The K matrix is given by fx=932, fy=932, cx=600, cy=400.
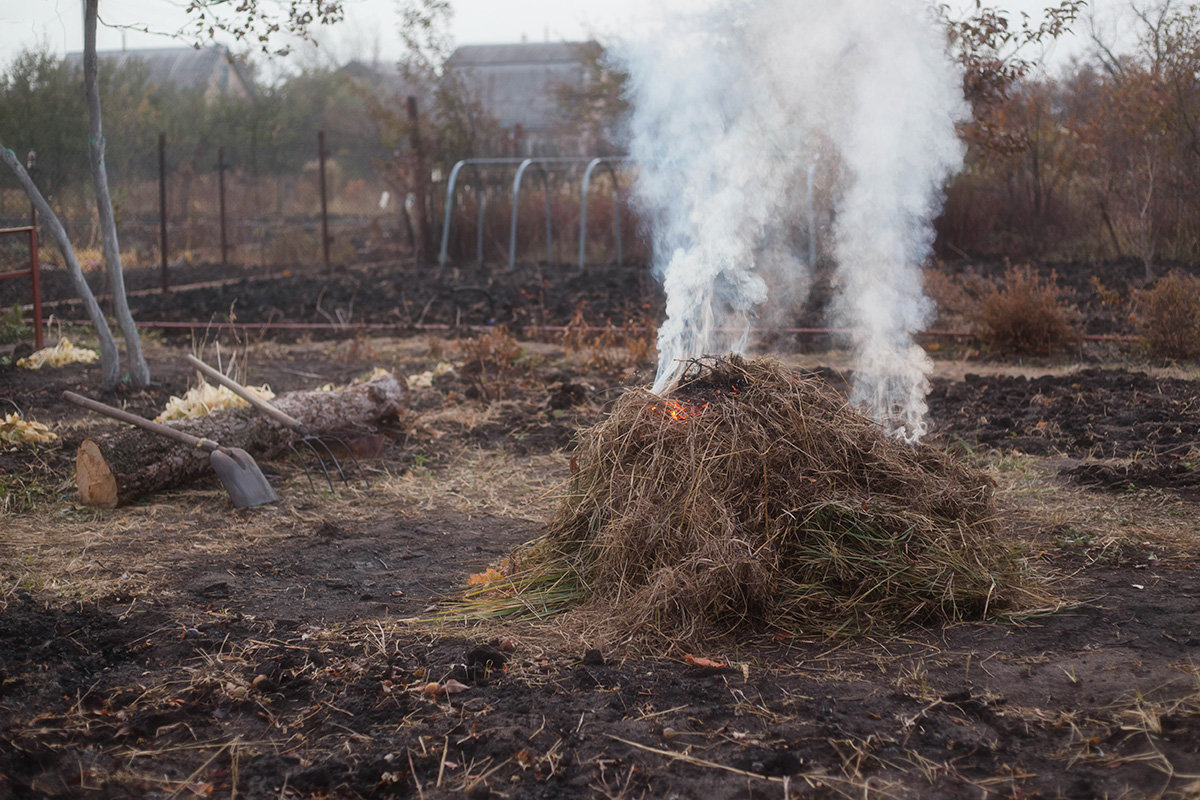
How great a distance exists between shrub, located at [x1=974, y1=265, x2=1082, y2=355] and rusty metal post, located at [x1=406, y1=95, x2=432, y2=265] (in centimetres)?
1088

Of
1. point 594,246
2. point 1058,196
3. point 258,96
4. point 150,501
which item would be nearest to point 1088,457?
point 150,501

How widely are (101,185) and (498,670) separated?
5646 millimetres

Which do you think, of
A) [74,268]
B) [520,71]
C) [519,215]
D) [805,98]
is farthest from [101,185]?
[520,71]

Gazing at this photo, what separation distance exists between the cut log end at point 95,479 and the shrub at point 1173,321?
316 inches

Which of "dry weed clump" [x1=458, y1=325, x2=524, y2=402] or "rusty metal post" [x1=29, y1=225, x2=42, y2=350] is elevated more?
"rusty metal post" [x1=29, y1=225, x2=42, y2=350]

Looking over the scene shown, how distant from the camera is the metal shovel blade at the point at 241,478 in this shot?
5195 mm

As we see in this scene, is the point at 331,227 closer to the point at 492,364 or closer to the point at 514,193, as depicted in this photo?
the point at 514,193

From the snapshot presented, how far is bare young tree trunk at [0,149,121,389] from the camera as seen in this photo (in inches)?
258

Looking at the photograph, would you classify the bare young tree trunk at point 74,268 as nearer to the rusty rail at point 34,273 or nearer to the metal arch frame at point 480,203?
the rusty rail at point 34,273

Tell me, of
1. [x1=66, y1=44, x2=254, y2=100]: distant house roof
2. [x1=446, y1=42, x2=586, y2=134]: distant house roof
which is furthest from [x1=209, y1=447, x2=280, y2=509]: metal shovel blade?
[x1=446, y1=42, x2=586, y2=134]: distant house roof

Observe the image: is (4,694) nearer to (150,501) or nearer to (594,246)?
(150,501)

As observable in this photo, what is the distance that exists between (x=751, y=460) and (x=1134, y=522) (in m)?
2.14

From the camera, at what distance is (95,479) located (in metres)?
5.10

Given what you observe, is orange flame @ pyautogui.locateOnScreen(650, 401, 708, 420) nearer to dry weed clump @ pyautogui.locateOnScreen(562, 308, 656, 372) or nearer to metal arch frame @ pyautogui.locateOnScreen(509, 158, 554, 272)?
dry weed clump @ pyautogui.locateOnScreen(562, 308, 656, 372)
